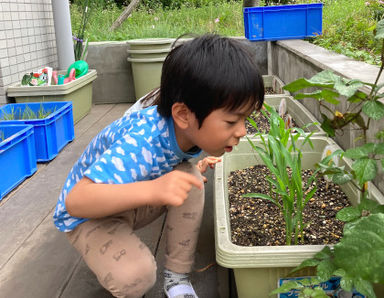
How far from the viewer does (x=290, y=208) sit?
1.42 metres

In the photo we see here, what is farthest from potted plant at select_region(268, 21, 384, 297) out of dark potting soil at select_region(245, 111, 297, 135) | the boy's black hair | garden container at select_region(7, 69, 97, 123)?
garden container at select_region(7, 69, 97, 123)

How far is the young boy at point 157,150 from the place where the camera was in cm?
108

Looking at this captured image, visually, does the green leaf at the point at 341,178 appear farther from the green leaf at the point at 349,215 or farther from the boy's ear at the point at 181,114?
the boy's ear at the point at 181,114

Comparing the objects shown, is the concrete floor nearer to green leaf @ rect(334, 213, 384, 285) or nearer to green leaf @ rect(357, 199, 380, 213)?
green leaf @ rect(357, 199, 380, 213)

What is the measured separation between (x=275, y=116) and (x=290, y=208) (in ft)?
1.44

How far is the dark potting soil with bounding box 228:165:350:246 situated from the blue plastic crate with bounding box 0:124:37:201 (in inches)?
46.2

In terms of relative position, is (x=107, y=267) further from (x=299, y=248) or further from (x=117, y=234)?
(x=299, y=248)

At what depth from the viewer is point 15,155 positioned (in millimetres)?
2506

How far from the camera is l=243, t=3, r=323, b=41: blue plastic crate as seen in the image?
12.5ft

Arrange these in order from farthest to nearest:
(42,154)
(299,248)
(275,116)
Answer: (42,154) < (275,116) < (299,248)

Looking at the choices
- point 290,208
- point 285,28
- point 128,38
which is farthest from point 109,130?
point 128,38

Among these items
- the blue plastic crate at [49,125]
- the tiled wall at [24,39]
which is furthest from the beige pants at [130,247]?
the tiled wall at [24,39]

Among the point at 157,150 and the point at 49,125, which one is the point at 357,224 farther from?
the point at 49,125

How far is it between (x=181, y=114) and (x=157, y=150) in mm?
130
